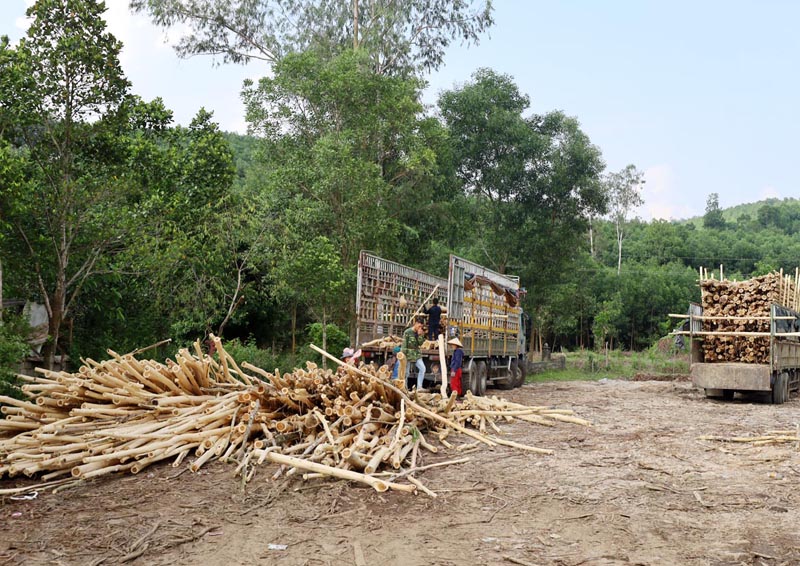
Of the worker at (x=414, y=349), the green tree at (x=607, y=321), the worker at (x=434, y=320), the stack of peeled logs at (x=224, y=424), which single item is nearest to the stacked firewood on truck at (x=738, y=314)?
the worker at (x=434, y=320)

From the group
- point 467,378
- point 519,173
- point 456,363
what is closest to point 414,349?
point 456,363

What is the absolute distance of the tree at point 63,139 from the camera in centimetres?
1308

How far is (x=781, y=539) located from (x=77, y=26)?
1321cm

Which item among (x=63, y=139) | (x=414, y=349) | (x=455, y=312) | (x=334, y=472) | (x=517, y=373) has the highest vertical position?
(x=63, y=139)

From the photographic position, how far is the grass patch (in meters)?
24.9

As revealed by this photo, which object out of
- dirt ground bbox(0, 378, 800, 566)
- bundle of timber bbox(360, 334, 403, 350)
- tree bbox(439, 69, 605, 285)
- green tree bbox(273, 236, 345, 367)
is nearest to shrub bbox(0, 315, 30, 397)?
dirt ground bbox(0, 378, 800, 566)

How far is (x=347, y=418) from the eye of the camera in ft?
26.6

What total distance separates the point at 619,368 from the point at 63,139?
66.9ft

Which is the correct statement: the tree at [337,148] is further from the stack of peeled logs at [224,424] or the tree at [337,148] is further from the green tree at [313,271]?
the stack of peeled logs at [224,424]

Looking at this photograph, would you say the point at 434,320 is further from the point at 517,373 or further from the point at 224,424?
the point at 224,424

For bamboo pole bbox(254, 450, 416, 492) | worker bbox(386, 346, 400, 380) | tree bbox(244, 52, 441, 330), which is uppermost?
tree bbox(244, 52, 441, 330)

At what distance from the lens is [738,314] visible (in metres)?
15.1

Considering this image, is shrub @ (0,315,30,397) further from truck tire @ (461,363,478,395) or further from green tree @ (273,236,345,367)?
truck tire @ (461,363,478,395)

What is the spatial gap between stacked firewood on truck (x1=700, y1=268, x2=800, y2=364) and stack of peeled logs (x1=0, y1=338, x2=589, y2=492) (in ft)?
24.9
